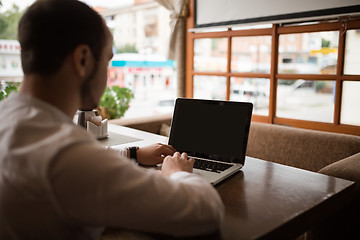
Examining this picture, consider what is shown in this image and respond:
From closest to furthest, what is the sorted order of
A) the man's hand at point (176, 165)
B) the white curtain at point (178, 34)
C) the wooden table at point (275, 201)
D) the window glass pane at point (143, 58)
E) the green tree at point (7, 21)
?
the wooden table at point (275, 201) < the man's hand at point (176, 165) < the green tree at point (7, 21) < the white curtain at point (178, 34) < the window glass pane at point (143, 58)

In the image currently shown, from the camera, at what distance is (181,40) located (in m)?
3.62

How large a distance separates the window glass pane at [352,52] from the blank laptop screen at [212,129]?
5.04ft

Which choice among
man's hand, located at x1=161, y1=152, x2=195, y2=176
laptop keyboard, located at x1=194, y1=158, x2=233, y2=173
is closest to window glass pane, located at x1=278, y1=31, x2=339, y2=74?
laptop keyboard, located at x1=194, y1=158, x2=233, y2=173

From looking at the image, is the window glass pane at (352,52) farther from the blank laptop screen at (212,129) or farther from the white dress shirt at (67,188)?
the white dress shirt at (67,188)

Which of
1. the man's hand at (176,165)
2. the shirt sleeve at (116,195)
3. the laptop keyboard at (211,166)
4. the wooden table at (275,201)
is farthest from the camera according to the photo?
the laptop keyboard at (211,166)

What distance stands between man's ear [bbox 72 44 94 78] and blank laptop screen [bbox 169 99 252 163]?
767 millimetres

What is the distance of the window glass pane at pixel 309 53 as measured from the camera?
258 cm

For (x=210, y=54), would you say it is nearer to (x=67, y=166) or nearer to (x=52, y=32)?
(x=52, y=32)

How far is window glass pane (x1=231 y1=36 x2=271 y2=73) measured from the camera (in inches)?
118

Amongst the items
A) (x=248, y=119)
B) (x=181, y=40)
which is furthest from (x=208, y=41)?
(x=248, y=119)

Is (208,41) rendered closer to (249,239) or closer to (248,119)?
(248,119)

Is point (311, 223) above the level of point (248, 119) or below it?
below

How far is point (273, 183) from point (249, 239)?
0.43m

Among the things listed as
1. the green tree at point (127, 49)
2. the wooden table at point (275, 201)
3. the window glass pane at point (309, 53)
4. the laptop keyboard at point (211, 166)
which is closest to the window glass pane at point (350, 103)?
the window glass pane at point (309, 53)
